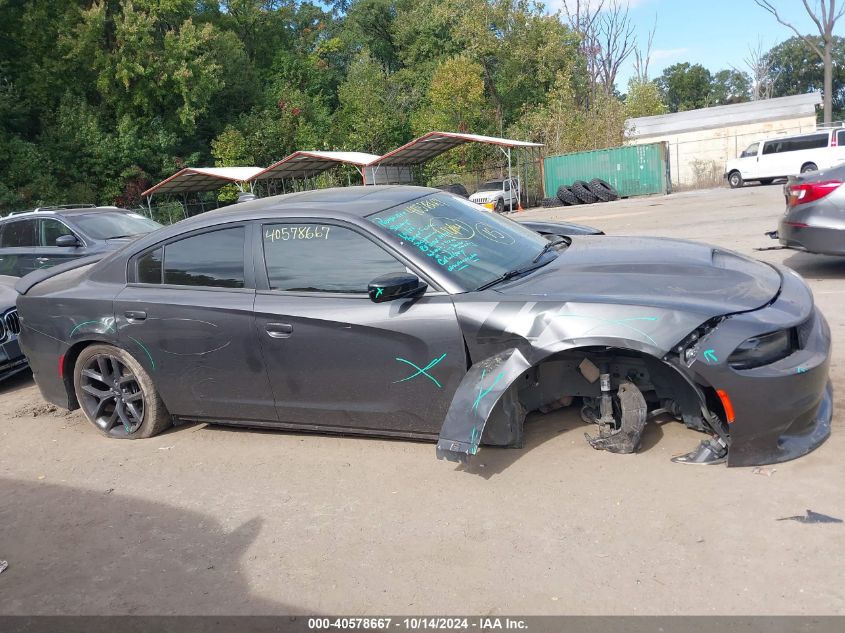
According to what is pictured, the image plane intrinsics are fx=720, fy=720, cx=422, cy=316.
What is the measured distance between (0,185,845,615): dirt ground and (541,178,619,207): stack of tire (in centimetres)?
2416

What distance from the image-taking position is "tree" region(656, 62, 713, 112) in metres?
91.1

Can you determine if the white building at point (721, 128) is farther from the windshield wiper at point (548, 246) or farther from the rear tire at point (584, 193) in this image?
the windshield wiper at point (548, 246)

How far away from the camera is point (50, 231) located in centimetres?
1041

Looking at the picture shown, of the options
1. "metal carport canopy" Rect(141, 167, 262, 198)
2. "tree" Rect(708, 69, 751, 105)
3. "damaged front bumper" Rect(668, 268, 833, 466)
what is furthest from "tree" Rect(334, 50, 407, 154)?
"tree" Rect(708, 69, 751, 105)

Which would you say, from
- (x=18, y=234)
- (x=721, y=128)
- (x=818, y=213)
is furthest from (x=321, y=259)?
(x=721, y=128)

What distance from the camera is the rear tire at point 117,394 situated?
16.0 feet

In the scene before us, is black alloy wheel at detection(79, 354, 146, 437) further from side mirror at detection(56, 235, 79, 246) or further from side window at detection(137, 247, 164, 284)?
side mirror at detection(56, 235, 79, 246)

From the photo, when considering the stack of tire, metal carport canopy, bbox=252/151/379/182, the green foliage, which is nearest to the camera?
metal carport canopy, bbox=252/151/379/182

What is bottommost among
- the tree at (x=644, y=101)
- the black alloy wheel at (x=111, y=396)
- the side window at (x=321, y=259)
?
the black alloy wheel at (x=111, y=396)

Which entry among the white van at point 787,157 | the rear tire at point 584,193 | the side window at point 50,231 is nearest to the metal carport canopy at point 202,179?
the rear tire at point 584,193

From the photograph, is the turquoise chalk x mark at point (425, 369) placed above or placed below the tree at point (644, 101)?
below

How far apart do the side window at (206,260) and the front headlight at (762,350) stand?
2.85 meters

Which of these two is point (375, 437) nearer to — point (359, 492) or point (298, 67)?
point (359, 492)

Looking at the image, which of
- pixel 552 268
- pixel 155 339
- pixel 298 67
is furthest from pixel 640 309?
pixel 298 67
